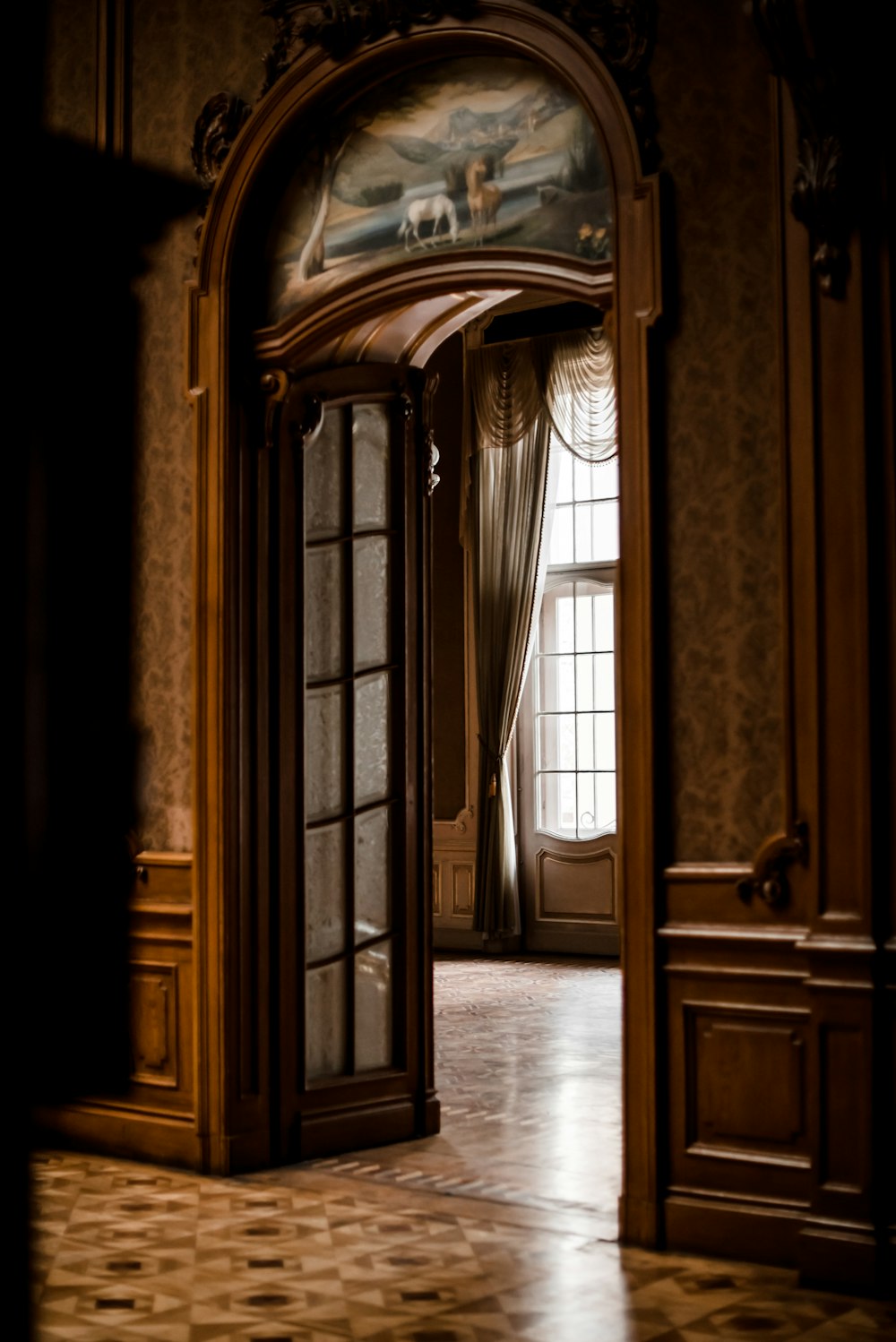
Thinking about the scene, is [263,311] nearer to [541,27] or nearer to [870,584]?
[541,27]

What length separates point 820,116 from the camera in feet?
12.4

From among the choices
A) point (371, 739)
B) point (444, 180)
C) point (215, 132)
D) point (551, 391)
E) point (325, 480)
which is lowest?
point (371, 739)

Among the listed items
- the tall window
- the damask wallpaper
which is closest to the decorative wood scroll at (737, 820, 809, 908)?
the damask wallpaper

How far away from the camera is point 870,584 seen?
149 inches

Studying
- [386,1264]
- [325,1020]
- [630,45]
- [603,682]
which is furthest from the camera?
[603,682]

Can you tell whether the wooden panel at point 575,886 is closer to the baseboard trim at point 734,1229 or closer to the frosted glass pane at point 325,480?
the frosted glass pane at point 325,480

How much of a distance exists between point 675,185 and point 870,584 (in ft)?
4.35

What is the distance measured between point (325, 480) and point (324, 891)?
4.84ft

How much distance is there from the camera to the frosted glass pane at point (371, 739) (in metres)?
5.47

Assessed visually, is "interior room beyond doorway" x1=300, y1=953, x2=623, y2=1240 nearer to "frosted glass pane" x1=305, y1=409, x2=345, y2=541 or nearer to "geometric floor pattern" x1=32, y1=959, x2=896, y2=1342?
"geometric floor pattern" x1=32, y1=959, x2=896, y2=1342

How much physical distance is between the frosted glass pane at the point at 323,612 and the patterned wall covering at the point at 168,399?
0.42m

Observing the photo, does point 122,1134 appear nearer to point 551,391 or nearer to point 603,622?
point 603,622

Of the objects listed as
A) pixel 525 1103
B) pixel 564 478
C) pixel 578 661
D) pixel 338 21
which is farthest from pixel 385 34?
pixel 578 661

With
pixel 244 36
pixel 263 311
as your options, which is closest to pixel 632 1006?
pixel 263 311
